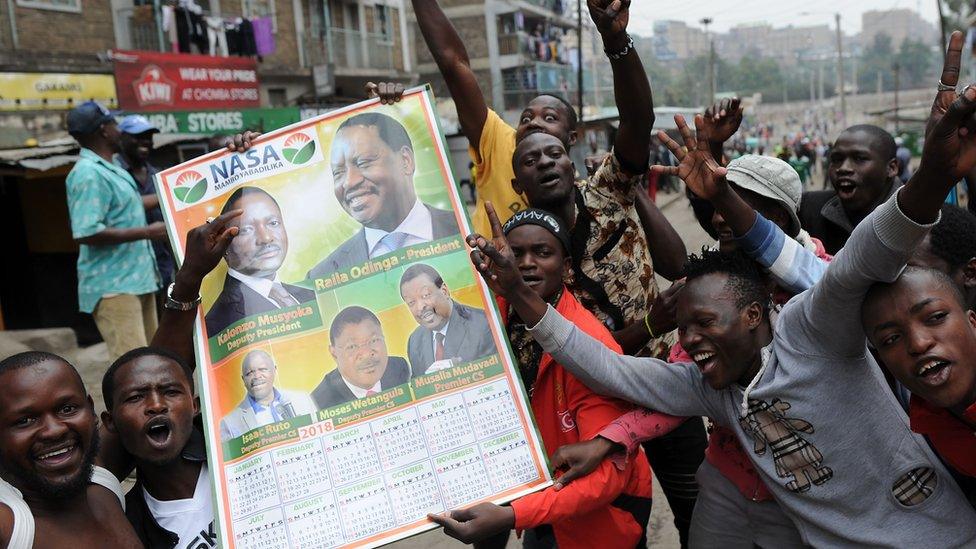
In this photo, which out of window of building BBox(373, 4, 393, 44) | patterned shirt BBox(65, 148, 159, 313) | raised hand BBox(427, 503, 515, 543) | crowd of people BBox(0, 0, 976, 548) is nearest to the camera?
crowd of people BBox(0, 0, 976, 548)

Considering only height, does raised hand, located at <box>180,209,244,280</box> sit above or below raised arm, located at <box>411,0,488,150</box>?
below

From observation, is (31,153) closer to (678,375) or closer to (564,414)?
(564,414)

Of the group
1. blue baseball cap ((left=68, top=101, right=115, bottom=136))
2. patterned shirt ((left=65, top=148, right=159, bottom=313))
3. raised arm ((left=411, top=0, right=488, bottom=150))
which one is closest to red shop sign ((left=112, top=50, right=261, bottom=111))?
blue baseball cap ((left=68, top=101, right=115, bottom=136))

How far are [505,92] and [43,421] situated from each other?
36.7 metres

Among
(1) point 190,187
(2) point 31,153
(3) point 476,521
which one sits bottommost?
(3) point 476,521

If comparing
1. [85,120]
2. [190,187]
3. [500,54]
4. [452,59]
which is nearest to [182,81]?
[85,120]

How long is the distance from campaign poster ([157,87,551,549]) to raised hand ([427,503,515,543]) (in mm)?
38

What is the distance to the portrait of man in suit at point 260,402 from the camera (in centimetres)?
214

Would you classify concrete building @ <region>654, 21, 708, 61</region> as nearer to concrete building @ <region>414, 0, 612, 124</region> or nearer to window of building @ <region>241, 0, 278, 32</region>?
concrete building @ <region>414, 0, 612, 124</region>

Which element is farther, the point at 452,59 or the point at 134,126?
the point at 134,126

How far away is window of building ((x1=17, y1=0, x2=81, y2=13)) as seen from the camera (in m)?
14.2

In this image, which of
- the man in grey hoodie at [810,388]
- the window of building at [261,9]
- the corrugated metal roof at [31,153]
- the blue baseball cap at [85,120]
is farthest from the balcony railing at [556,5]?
the man in grey hoodie at [810,388]

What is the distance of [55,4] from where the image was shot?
1498 centimetres

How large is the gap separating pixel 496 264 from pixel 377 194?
1.51ft
